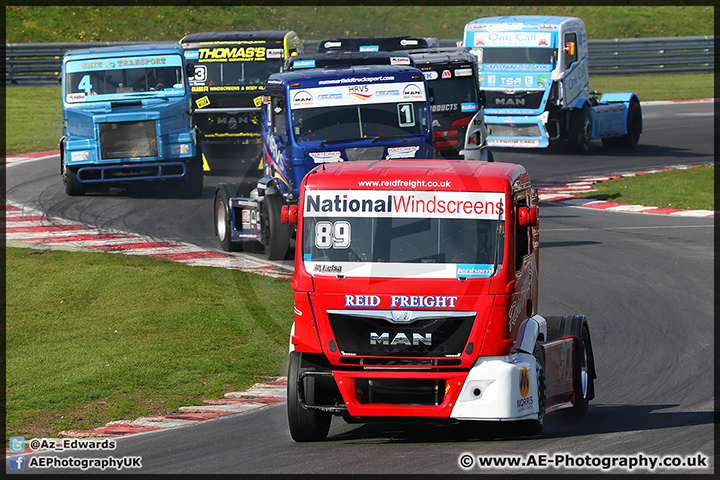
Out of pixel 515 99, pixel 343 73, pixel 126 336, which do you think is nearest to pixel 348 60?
pixel 343 73

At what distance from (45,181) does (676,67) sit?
85.4ft

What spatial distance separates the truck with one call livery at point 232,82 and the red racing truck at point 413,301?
15949 mm

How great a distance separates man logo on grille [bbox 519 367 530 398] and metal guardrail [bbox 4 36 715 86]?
2946 cm

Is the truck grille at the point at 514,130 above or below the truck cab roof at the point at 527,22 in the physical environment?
below

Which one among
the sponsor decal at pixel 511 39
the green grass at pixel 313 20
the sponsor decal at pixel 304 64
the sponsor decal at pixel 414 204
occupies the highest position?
the green grass at pixel 313 20

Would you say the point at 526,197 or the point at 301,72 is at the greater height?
the point at 301,72

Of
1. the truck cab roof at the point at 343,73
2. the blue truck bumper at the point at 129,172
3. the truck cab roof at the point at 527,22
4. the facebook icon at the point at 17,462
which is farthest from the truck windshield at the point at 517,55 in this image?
the facebook icon at the point at 17,462

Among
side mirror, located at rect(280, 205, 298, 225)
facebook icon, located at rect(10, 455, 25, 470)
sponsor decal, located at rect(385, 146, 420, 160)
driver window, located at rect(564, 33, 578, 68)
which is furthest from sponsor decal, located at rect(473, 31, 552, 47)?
facebook icon, located at rect(10, 455, 25, 470)

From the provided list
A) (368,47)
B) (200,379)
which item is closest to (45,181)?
(368,47)

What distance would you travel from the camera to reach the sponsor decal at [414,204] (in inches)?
319

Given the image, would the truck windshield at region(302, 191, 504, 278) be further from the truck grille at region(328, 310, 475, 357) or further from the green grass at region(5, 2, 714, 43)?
the green grass at region(5, 2, 714, 43)

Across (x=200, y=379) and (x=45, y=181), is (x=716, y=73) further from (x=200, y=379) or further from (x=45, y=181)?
(x=200, y=379)

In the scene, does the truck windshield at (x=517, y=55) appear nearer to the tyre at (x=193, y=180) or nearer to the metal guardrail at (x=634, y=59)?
the tyre at (x=193, y=180)

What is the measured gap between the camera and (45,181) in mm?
23609
